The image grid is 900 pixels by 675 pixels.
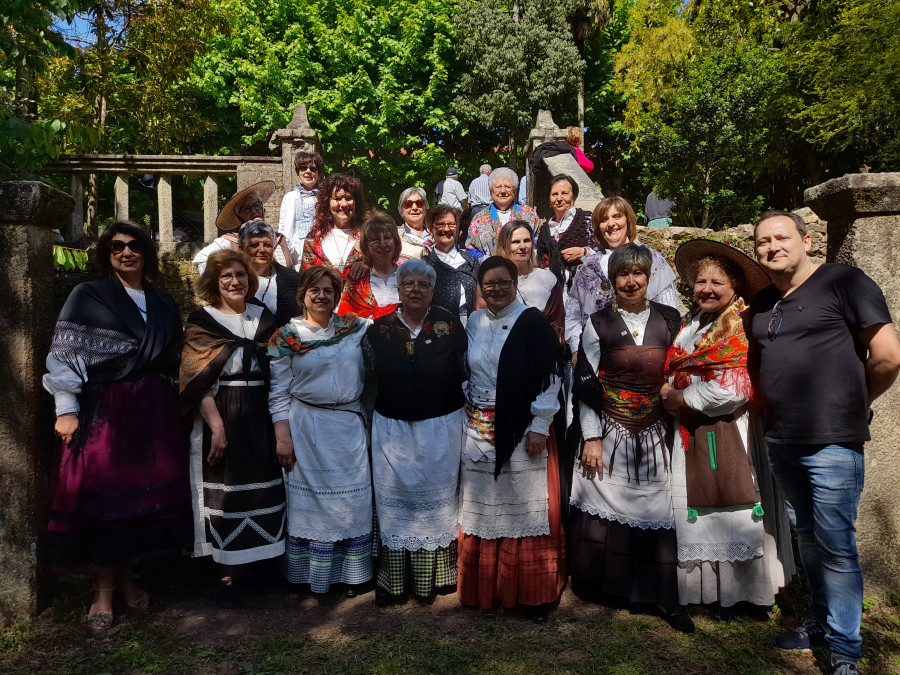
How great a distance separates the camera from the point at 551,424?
3.73m

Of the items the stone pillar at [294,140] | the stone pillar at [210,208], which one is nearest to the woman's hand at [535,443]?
the stone pillar at [210,208]

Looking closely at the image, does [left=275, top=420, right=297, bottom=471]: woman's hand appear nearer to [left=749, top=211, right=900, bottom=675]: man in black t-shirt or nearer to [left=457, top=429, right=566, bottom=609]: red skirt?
[left=457, top=429, right=566, bottom=609]: red skirt

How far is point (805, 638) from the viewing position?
3211 mm

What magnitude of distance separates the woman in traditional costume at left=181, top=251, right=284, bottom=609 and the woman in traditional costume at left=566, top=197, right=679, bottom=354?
2.03 meters

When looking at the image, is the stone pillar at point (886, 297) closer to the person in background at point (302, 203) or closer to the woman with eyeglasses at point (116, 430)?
the person in background at point (302, 203)

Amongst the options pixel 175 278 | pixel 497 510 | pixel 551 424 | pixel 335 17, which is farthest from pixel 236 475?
pixel 335 17

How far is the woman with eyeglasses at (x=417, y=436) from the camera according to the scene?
12.2 feet

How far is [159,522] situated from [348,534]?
108cm

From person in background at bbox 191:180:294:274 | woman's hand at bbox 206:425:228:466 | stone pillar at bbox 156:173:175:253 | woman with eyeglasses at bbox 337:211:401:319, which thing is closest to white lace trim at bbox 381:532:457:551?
Answer: woman's hand at bbox 206:425:228:466

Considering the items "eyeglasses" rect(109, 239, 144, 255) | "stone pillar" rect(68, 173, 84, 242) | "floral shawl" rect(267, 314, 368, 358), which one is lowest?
"floral shawl" rect(267, 314, 368, 358)

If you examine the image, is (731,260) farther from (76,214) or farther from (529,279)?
(76,214)

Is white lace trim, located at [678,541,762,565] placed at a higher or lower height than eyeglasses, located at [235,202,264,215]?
lower

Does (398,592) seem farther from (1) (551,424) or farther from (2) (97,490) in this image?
(2) (97,490)

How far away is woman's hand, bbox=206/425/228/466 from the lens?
3623mm
